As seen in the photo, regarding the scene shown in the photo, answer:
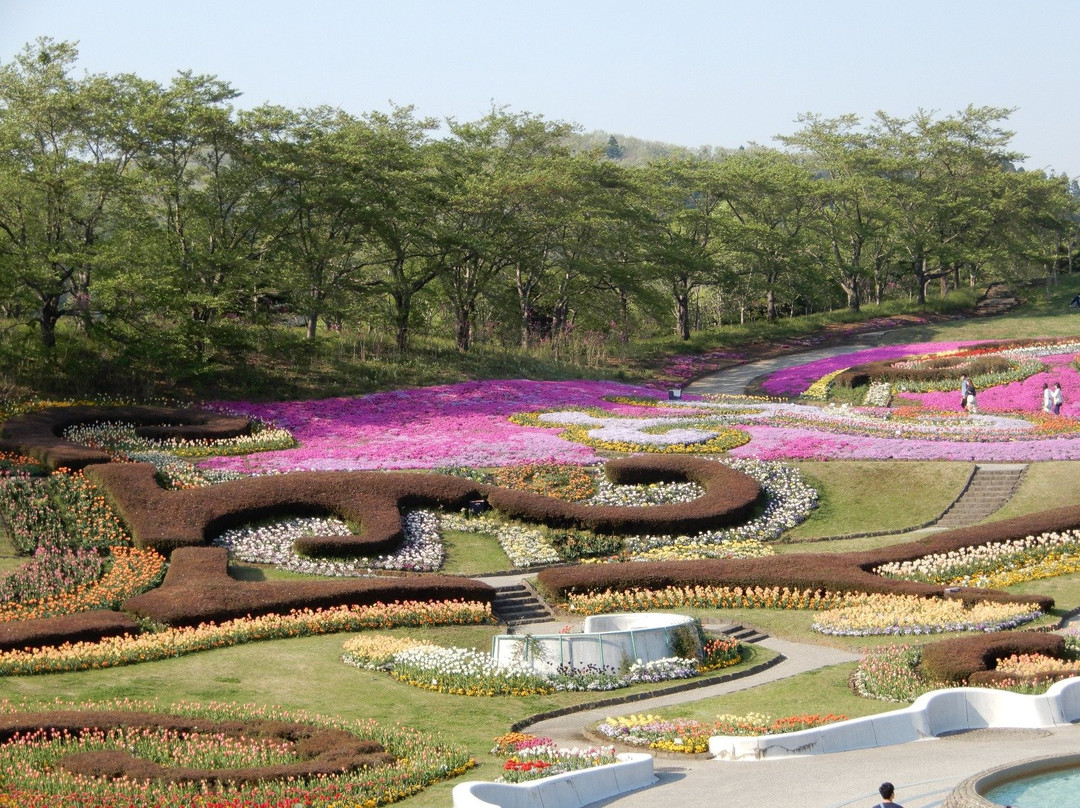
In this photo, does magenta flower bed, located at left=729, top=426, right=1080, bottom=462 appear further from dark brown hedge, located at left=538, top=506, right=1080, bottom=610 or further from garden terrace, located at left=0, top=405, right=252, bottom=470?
garden terrace, located at left=0, top=405, right=252, bottom=470

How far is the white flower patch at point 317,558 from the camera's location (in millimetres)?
26344

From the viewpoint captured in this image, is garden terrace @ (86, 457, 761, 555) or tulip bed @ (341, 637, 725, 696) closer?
tulip bed @ (341, 637, 725, 696)

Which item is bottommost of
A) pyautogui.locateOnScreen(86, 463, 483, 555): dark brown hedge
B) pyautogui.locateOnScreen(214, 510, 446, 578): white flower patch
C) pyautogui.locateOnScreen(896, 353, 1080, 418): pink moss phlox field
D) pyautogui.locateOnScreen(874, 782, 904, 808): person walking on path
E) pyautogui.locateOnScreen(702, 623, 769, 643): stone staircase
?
Answer: pyautogui.locateOnScreen(702, 623, 769, 643): stone staircase

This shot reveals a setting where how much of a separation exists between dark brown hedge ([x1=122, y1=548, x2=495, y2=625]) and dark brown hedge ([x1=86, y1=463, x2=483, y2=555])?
176 cm

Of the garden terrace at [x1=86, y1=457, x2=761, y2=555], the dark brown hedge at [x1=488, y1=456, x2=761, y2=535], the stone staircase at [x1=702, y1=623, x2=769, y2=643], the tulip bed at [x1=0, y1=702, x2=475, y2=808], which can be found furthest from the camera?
the dark brown hedge at [x1=488, y1=456, x2=761, y2=535]

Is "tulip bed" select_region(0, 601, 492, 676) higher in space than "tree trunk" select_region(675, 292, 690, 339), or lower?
lower

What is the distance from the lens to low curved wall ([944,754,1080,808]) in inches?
458

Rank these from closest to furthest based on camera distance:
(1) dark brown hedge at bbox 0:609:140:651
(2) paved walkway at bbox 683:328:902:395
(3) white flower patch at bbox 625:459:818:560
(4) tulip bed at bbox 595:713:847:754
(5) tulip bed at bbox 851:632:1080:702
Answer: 1. (4) tulip bed at bbox 595:713:847:754
2. (5) tulip bed at bbox 851:632:1080:702
3. (1) dark brown hedge at bbox 0:609:140:651
4. (3) white flower patch at bbox 625:459:818:560
5. (2) paved walkway at bbox 683:328:902:395

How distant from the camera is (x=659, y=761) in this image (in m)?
15.3

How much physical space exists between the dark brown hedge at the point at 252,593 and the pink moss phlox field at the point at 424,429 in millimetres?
8367

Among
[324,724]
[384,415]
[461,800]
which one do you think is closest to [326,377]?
[384,415]

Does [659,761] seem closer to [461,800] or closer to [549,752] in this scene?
[549,752]

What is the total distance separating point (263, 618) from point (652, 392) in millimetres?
28596

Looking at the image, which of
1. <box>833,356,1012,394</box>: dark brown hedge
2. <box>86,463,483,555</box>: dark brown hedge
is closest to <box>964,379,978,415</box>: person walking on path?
<box>833,356,1012,394</box>: dark brown hedge
